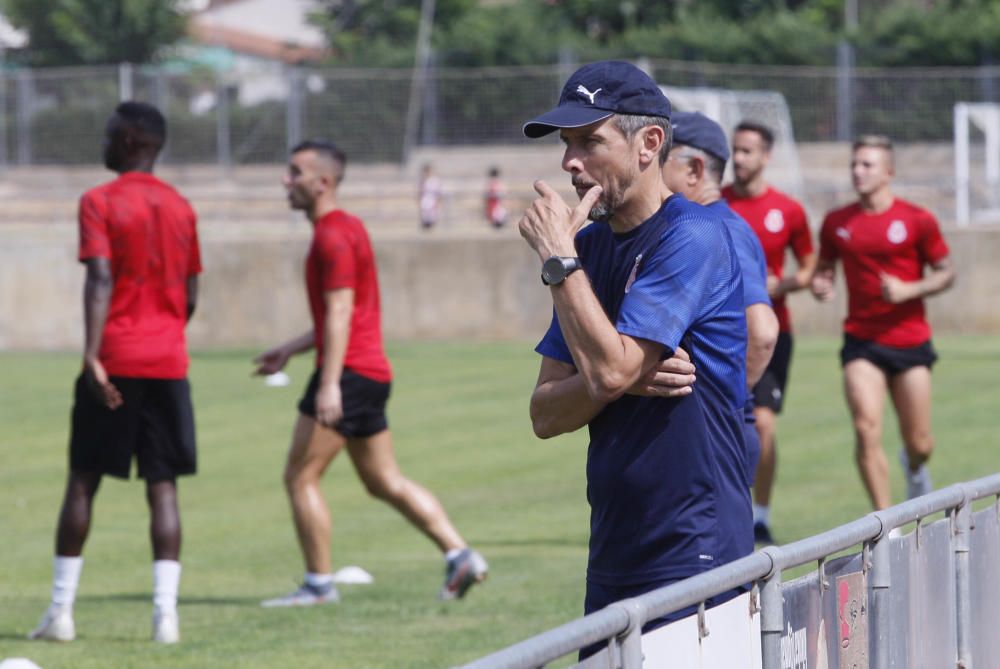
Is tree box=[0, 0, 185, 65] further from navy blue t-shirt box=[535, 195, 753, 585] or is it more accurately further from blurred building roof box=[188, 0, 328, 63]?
navy blue t-shirt box=[535, 195, 753, 585]

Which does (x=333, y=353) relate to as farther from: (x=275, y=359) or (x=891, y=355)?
(x=891, y=355)

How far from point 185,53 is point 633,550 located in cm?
6703

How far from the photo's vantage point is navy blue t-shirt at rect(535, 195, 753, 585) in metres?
4.10

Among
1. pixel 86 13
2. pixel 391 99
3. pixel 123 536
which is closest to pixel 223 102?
pixel 391 99

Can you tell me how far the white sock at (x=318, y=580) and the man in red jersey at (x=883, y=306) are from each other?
312cm

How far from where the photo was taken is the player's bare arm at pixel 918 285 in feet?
32.1

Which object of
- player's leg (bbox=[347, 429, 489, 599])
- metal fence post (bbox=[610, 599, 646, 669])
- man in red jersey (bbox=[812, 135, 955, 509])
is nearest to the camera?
metal fence post (bbox=[610, 599, 646, 669])

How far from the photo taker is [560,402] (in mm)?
4141

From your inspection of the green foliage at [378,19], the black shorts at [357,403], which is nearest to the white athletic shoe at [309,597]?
the black shorts at [357,403]

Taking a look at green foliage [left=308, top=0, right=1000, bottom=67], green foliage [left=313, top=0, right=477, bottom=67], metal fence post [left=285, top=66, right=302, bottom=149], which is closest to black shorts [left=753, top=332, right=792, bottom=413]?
metal fence post [left=285, top=66, right=302, bottom=149]

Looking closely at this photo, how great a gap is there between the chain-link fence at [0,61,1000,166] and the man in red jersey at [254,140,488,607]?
65.9ft

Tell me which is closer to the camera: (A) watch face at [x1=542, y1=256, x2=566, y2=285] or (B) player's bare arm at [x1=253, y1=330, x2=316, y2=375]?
(A) watch face at [x1=542, y1=256, x2=566, y2=285]

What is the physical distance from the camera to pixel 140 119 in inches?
301

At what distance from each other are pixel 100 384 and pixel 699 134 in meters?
2.76
